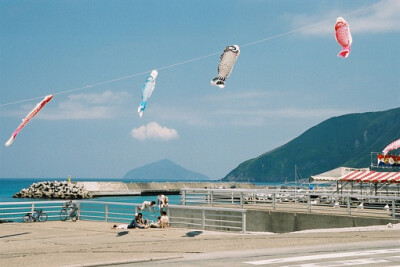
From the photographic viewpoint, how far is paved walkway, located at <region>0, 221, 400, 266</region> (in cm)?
1489

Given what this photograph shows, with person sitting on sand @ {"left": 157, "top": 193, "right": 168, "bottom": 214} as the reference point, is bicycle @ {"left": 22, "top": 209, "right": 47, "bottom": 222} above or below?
below

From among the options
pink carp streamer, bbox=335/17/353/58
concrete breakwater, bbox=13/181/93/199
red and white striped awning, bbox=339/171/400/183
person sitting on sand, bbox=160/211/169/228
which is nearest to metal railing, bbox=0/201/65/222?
person sitting on sand, bbox=160/211/169/228

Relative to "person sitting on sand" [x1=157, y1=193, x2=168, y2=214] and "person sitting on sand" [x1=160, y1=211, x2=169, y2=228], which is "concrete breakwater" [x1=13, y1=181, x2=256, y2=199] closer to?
"person sitting on sand" [x1=157, y1=193, x2=168, y2=214]

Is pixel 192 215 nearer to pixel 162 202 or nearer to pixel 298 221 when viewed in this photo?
pixel 162 202

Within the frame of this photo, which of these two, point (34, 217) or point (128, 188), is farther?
point (128, 188)

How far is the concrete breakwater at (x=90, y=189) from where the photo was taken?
127625 millimetres

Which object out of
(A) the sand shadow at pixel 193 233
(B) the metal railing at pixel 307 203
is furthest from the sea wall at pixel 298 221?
(A) the sand shadow at pixel 193 233

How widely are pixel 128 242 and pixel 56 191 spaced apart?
368ft

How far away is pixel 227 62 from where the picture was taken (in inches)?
846

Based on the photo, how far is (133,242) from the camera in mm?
19297

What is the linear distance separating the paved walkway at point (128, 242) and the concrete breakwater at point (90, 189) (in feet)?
338

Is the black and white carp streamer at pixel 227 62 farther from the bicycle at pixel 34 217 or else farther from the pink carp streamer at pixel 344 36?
the bicycle at pixel 34 217

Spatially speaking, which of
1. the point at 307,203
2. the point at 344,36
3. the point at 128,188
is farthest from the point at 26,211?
the point at 128,188

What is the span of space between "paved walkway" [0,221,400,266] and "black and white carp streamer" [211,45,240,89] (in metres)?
5.73
